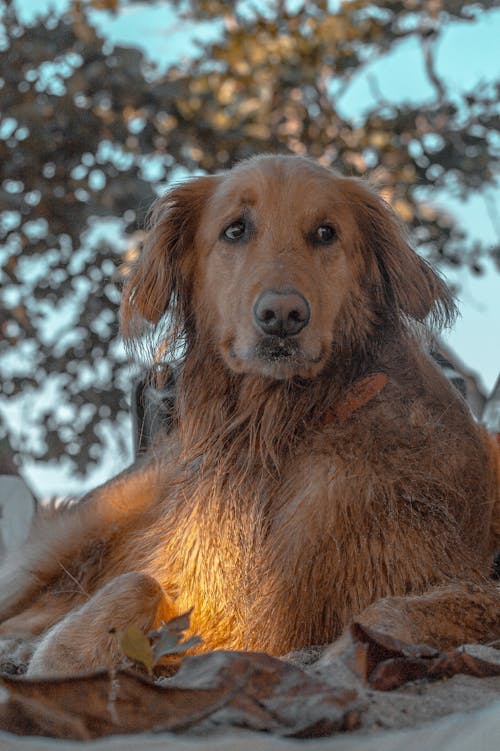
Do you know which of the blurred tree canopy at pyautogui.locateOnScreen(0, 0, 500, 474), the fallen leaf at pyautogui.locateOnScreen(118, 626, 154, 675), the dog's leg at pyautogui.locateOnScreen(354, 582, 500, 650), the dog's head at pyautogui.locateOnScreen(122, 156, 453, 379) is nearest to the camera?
the fallen leaf at pyautogui.locateOnScreen(118, 626, 154, 675)

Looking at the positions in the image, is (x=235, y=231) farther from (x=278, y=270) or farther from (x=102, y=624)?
(x=102, y=624)

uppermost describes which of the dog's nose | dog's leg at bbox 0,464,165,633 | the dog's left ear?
the dog's left ear

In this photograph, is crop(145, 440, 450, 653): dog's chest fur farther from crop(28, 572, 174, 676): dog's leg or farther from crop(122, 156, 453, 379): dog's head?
crop(122, 156, 453, 379): dog's head

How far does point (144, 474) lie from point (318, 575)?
119 centimetres

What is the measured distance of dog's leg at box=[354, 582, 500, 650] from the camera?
186 cm

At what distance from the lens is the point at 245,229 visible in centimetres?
247

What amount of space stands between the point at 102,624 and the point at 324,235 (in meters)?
1.21

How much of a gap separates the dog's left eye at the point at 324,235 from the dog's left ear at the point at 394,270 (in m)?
0.16

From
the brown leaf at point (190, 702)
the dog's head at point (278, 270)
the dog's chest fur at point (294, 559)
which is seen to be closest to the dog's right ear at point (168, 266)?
the dog's head at point (278, 270)

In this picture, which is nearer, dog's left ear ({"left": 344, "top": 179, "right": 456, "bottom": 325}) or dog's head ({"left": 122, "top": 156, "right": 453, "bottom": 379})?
dog's head ({"left": 122, "top": 156, "right": 453, "bottom": 379})

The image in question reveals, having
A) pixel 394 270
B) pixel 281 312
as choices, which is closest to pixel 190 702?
pixel 281 312

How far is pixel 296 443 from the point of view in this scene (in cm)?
236

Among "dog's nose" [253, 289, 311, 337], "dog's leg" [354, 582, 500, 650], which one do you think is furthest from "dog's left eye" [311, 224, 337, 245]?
"dog's leg" [354, 582, 500, 650]

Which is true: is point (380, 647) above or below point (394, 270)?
below
